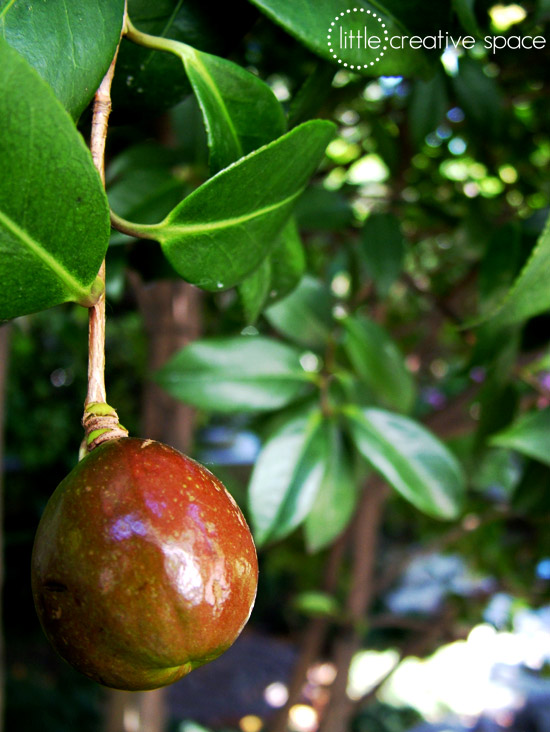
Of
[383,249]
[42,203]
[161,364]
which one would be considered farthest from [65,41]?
[161,364]

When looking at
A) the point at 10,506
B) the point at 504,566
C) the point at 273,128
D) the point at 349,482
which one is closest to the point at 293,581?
the point at 10,506

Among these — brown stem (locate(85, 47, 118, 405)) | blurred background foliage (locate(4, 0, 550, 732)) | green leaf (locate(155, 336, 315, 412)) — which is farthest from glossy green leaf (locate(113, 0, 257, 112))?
green leaf (locate(155, 336, 315, 412))

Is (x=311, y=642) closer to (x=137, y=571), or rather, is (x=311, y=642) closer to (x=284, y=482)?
(x=284, y=482)

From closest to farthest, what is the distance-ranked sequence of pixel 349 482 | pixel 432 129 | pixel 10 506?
pixel 349 482
pixel 432 129
pixel 10 506

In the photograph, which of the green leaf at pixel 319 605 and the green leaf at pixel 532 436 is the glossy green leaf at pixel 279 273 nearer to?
the green leaf at pixel 532 436

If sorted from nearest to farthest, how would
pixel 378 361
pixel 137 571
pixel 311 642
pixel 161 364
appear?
1. pixel 137 571
2. pixel 378 361
3. pixel 161 364
4. pixel 311 642

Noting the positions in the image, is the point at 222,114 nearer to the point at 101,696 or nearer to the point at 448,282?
the point at 448,282

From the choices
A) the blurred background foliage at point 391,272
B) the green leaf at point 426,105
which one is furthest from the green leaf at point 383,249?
the green leaf at point 426,105
